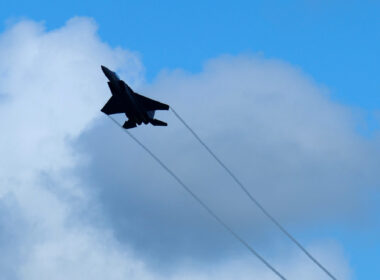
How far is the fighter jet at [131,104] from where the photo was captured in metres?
161

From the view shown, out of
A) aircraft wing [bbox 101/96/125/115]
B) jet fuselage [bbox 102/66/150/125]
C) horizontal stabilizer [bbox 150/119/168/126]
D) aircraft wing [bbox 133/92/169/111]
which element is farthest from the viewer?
aircraft wing [bbox 101/96/125/115]

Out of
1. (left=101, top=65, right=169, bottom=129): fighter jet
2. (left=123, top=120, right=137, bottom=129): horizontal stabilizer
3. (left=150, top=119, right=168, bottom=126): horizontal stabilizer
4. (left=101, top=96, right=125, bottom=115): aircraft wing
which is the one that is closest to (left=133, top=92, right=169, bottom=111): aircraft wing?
(left=101, top=65, right=169, bottom=129): fighter jet

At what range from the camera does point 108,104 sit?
166000mm

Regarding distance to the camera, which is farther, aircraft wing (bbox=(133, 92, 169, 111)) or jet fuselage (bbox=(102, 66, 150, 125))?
aircraft wing (bbox=(133, 92, 169, 111))

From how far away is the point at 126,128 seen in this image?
538ft

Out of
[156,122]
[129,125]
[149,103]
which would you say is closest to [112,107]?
[129,125]

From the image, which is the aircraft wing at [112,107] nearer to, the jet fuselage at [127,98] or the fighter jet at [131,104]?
the fighter jet at [131,104]

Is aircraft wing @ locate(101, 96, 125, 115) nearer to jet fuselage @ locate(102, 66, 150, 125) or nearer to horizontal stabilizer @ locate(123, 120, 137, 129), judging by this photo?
horizontal stabilizer @ locate(123, 120, 137, 129)

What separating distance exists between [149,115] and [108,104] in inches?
257

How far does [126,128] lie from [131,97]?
5.10m

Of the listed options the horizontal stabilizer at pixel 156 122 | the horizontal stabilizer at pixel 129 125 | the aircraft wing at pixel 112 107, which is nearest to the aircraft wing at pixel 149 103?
the horizontal stabilizer at pixel 156 122

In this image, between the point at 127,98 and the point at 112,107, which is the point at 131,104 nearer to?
the point at 127,98

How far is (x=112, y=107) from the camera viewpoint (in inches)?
6526

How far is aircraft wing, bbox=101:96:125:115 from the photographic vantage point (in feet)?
539
